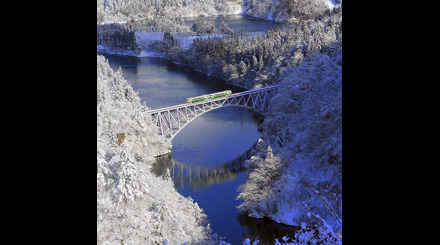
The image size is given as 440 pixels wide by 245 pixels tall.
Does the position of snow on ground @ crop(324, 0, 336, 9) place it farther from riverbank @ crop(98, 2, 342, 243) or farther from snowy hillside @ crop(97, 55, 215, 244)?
snowy hillside @ crop(97, 55, 215, 244)

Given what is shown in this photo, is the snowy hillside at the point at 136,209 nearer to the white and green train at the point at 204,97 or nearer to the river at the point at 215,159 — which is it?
the river at the point at 215,159

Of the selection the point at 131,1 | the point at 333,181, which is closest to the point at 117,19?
the point at 131,1

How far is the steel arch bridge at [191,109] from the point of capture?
4969 cm

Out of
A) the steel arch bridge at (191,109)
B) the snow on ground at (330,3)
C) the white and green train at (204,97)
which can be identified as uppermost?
the snow on ground at (330,3)

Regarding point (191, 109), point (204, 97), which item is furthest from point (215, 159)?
point (191, 109)

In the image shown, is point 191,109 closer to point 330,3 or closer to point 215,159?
point 215,159

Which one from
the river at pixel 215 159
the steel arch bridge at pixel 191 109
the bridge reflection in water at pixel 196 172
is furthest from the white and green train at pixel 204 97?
the bridge reflection in water at pixel 196 172

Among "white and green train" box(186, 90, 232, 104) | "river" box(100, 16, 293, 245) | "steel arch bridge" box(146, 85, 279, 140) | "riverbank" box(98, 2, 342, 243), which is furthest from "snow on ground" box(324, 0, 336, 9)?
"white and green train" box(186, 90, 232, 104)

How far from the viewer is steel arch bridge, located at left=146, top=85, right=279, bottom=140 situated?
49.7 m

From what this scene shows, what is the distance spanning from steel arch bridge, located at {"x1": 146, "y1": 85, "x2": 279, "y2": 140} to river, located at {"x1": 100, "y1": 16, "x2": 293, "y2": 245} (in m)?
1.47

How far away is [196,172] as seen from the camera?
42.9 meters

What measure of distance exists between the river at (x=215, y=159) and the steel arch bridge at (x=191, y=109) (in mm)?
1472
